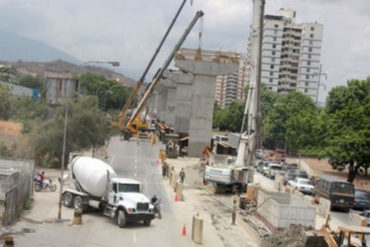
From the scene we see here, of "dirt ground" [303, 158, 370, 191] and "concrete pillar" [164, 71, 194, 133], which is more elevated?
"concrete pillar" [164, 71, 194, 133]

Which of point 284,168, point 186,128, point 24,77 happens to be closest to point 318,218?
point 284,168

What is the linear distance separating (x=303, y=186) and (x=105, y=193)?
22.2m

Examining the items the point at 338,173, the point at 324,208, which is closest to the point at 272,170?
the point at 338,173

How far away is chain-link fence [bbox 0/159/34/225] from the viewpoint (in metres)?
21.7

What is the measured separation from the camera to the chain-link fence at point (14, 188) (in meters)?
21.7

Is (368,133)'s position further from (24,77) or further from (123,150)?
(24,77)

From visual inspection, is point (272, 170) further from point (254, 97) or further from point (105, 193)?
point (105, 193)

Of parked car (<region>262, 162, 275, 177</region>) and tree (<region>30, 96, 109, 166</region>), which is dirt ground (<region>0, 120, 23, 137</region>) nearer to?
tree (<region>30, 96, 109, 166</region>)

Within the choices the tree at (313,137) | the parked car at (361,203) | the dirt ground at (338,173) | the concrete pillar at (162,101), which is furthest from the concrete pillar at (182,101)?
the parked car at (361,203)

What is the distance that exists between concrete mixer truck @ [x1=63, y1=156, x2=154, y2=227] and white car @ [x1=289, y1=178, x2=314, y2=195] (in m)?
20.6

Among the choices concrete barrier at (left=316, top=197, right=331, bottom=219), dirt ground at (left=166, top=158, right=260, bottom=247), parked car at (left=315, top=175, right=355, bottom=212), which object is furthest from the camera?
parked car at (left=315, top=175, right=355, bottom=212)

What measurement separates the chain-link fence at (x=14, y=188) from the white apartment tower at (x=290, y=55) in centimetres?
12371

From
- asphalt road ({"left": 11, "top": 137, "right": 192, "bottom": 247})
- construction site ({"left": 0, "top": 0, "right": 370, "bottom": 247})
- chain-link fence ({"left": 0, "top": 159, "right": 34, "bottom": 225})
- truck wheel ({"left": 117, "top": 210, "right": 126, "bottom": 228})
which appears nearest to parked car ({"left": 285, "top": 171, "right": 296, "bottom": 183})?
construction site ({"left": 0, "top": 0, "right": 370, "bottom": 247})

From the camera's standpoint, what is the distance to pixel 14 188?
22.5m
